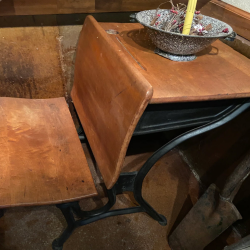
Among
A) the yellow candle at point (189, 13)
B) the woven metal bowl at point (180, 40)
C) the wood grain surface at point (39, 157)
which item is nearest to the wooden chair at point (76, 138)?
the wood grain surface at point (39, 157)

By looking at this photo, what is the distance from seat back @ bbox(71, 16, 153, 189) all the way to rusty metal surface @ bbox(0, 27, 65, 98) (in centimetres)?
23

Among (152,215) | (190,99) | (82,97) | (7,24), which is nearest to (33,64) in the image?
(7,24)

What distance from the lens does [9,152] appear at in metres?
0.87

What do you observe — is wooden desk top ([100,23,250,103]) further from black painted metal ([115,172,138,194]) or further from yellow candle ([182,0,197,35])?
black painted metal ([115,172,138,194])

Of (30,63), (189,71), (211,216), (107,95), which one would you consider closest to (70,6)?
(30,63)

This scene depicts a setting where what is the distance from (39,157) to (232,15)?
1072 millimetres

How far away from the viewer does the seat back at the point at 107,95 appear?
2.22ft

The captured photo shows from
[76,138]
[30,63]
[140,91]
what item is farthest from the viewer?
[30,63]

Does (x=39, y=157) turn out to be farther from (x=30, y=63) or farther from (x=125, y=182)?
(x=30, y=63)

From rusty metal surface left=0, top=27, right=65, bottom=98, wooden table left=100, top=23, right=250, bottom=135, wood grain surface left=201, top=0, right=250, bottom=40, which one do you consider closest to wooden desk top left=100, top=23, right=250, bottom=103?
wooden table left=100, top=23, right=250, bottom=135

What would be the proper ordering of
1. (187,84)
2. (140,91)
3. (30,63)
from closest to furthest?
(140,91), (187,84), (30,63)

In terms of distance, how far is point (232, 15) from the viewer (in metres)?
1.08

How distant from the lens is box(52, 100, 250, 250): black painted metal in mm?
873

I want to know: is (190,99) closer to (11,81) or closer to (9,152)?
(9,152)
